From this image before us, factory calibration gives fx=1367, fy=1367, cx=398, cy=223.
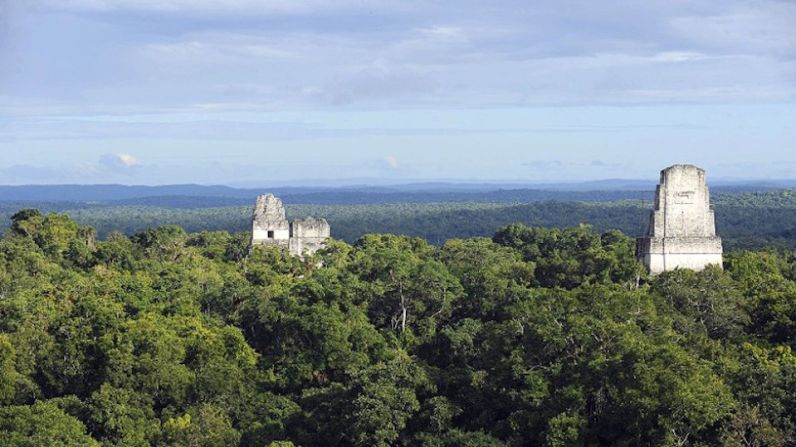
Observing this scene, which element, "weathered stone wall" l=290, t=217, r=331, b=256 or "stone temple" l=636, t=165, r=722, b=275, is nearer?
"stone temple" l=636, t=165, r=722, b=275

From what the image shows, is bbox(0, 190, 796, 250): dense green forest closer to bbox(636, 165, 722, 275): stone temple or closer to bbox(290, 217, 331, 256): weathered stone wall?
bbox(290, 217, 331, 256): weathered stone wall

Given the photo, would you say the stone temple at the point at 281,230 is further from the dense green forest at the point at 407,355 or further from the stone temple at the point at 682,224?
the stone temple at the point at 682,224

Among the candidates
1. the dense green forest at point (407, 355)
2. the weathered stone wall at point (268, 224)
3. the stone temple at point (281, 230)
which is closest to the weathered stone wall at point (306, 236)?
the stone temple at point (281, 230)

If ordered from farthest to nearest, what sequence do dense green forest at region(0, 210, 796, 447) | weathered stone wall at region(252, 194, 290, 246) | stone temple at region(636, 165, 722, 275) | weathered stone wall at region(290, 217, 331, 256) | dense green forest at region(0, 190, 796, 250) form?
1. dense green forest at region(0, 190, 796, 250)
2. weathered stone wall at region(252, 194, 290, 246)
3. weathered stone wall at region(290, 217, 331, 256)
4. stone temple at region(636, 165, 722, 275)
5. dense green forest at region(0, 210, 796, 447)

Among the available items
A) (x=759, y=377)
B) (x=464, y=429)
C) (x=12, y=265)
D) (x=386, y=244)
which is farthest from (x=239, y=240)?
(x=759, y=377)

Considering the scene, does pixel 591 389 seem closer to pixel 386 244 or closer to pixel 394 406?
pixel 394 406

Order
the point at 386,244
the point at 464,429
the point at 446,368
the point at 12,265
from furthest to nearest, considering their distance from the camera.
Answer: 1. the point at 386,244
2. the point at 12,265
3. the point at 446,368
4. the point at 464,429

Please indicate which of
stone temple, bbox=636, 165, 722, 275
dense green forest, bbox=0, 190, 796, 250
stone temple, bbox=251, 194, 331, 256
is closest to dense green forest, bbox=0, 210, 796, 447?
stone temple, bbox=636, 165, 722, 275
